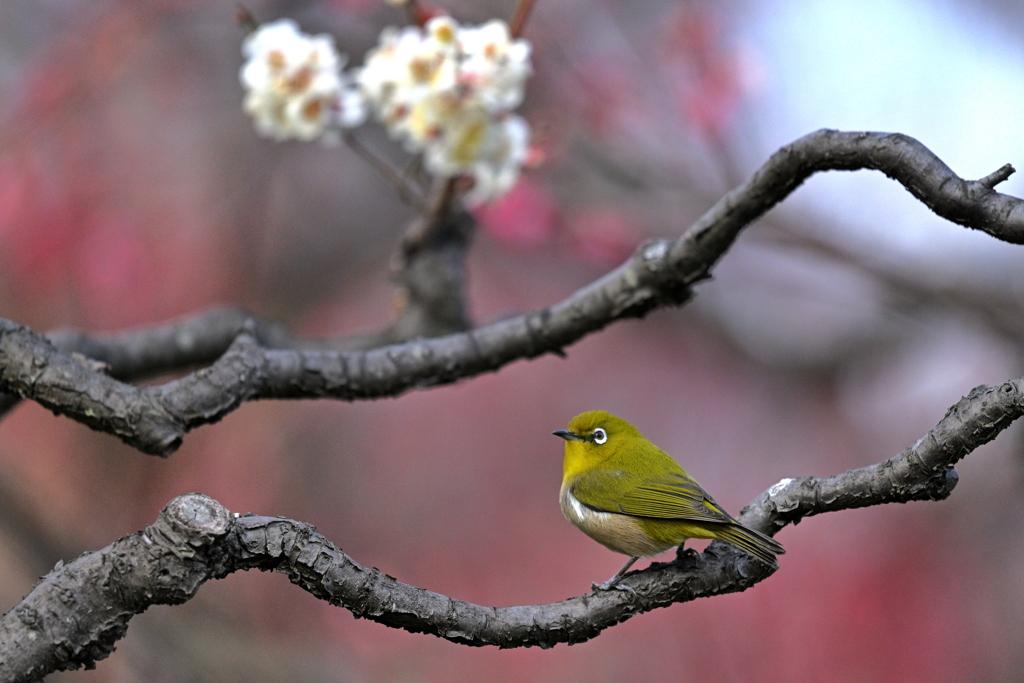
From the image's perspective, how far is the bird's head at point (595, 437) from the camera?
212cm

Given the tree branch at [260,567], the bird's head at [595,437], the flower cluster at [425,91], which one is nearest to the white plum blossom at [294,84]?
the flower cluster at [425,91]

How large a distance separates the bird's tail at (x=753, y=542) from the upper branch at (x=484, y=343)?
66 cm

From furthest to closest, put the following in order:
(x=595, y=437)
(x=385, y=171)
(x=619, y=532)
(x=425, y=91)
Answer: (x=385, y=171) → (x=425, y=91) → (x=595, y=437) → (x=619, y=532)

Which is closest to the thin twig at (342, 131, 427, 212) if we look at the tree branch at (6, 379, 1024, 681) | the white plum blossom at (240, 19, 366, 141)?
the white plum blossom at (240, 19, 366, 141)

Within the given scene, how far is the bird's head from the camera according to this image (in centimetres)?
212

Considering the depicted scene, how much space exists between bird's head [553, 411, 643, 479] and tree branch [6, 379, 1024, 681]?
2.32ft

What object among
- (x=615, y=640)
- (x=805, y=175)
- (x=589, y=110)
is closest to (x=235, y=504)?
(x=615, y=640)

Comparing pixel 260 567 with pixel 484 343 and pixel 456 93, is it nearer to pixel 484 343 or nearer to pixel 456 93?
pixel 484 343

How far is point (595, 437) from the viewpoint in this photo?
84.7 inches

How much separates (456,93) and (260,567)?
5.56 feet

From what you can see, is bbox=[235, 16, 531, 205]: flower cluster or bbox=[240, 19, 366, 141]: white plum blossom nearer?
bbox=[235, 16, 531, 205]: flower cluster

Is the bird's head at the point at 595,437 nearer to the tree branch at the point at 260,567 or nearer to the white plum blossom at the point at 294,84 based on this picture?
the tree branch at the point at 260,567

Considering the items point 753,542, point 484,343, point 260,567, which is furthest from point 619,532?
point 260,567

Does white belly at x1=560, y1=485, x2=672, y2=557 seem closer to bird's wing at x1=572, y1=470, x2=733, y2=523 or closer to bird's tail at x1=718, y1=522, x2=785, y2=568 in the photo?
bird's wing at x1=572, y1=470, x2=733, y2=523
